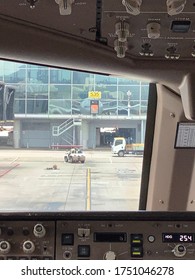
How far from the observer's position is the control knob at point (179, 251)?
4.32 feet

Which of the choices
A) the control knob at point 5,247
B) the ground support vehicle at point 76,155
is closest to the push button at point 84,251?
the control knob at point 5,247

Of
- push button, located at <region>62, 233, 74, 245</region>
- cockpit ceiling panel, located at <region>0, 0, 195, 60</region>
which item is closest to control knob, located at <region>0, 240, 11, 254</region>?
push button, located at <region>62, 233, 74, 245</region>

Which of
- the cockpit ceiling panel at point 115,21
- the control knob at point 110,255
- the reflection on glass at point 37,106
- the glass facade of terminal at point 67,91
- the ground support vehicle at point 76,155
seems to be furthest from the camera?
the ground support vehicle at point 76,155

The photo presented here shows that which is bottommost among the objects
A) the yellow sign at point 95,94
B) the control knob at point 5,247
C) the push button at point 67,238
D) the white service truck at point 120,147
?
the control knob at point 5,247

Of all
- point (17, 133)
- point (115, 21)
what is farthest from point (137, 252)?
point (17, 133)

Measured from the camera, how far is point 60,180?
7.59 feet

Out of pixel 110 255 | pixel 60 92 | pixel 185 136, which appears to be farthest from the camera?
pixel 185 136

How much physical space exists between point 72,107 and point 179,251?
3.69 feet

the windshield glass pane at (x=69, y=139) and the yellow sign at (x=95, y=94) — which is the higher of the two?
the yellow sign at (x=95, y=94)

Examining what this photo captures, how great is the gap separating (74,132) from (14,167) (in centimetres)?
40

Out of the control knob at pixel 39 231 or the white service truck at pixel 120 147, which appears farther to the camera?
the white service truck at pixel 120 147

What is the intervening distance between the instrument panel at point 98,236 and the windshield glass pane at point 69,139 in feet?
2.75

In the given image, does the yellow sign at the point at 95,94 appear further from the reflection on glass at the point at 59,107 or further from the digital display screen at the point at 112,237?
the digital display screen at the point at 112,237

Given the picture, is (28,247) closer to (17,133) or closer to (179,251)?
(179,251)
